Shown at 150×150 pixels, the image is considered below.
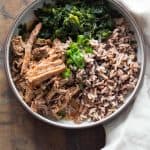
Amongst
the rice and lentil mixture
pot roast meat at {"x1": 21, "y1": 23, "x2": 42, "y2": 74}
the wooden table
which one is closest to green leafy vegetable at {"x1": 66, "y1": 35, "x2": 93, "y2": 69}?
the rice and lentil mixture

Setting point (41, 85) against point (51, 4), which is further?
point (51, 4)

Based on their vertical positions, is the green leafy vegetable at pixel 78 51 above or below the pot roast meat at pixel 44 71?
above

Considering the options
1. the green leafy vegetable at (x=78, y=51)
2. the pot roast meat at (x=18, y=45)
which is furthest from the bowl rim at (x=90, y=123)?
the green leafy vegetable at (x=78, y=51)

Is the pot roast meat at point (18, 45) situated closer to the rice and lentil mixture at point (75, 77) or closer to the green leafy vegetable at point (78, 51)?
the rice and lentil mixture at point (75, 77)

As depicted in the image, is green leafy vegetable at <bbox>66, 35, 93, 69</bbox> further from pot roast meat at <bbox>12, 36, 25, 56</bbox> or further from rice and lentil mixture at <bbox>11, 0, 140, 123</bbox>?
pot roast meat at <bbox>12, 36, 25, 56</bbox>

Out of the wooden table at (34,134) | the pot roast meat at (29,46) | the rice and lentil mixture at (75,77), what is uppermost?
the pot roast meat at (29,46)

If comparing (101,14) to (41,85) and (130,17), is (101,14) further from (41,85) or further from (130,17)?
(41,85)

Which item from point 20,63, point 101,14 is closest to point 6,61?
point 20,63
